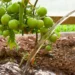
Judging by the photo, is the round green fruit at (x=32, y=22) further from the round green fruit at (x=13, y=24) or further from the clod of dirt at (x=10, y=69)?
the clod of dirt at (x=10, y=69)

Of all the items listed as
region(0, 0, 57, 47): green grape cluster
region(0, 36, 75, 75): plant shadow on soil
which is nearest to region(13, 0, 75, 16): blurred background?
region(0, 36, 75, 75): plant shadow on soil

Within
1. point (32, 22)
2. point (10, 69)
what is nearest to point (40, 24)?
point (32, 22)

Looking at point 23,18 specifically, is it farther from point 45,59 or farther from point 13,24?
point 45,59

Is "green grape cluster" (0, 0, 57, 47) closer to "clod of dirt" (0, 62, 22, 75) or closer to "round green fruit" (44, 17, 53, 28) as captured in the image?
"round green fruit" (44, 17, 53, 28)

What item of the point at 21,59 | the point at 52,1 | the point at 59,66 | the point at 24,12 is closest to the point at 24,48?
the point at 21,59

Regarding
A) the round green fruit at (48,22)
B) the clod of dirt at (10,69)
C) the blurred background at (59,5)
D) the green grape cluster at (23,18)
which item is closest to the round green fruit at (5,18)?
the green grape cluster at (23,18)

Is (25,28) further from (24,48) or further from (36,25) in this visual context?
(24,48)
